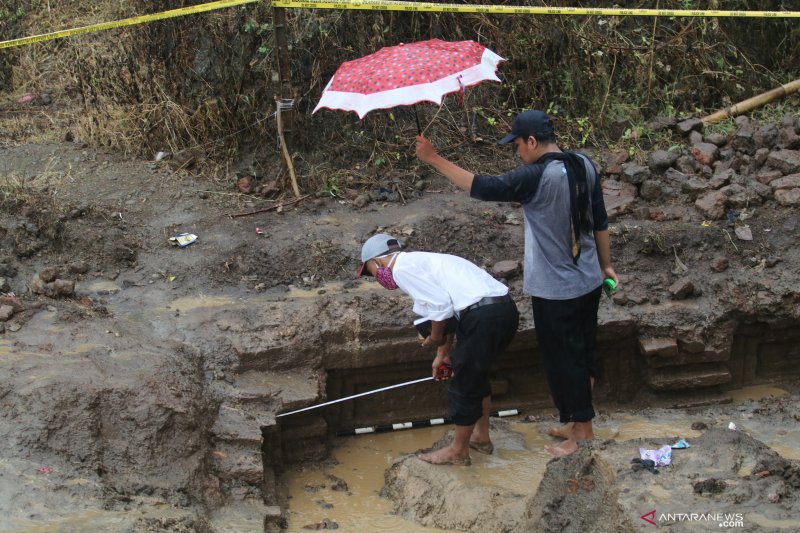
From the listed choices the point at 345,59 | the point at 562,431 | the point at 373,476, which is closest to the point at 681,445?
the point at 562,431

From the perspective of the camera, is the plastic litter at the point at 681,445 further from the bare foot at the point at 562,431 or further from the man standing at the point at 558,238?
the bare foot at the point at 562,431

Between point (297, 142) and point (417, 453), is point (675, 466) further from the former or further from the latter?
point (297, 142)

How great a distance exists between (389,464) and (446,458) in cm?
60

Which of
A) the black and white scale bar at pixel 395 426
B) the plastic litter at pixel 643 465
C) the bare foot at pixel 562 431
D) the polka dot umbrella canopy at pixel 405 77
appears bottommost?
the black and white scale bar at pixel 395 426

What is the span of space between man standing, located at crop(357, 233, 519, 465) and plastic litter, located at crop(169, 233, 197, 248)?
2.45 m

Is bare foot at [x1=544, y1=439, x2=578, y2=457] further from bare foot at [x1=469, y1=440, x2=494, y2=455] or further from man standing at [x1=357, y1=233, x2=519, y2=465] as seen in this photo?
man standing at [x1=357, y1=233, x2=519, y2=465]

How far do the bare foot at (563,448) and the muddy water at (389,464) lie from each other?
8 cm

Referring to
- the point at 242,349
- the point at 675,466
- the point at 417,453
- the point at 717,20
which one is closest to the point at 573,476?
the point at 675,466

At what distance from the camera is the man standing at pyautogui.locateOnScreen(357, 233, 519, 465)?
186 inches

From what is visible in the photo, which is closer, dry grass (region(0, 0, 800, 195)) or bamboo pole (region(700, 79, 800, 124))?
dry grass (region(0, 0, 800, 195))

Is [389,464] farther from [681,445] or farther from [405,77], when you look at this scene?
[405,77]

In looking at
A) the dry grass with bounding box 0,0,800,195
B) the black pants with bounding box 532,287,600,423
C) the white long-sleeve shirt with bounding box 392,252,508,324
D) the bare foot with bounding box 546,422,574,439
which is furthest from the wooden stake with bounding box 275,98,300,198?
the black pants with bounding box 532,287,600,423

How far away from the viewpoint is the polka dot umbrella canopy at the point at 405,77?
15.3ft

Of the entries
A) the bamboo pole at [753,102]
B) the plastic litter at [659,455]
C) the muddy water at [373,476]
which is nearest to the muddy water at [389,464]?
the muddy water at [373,476]
